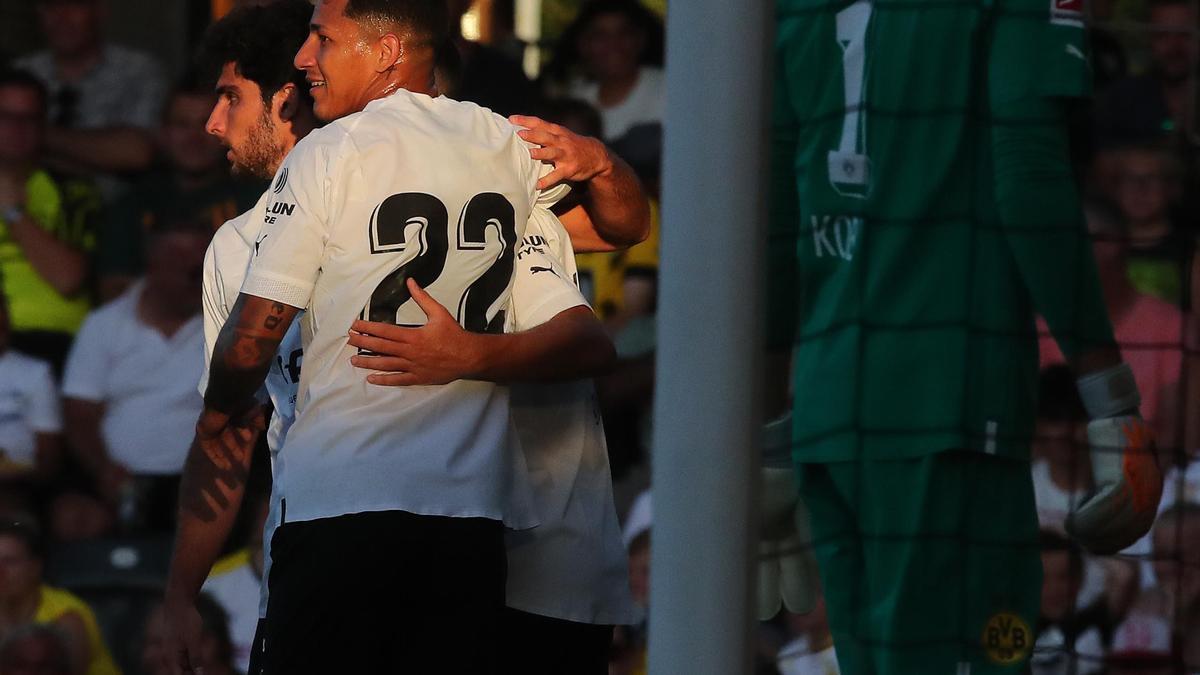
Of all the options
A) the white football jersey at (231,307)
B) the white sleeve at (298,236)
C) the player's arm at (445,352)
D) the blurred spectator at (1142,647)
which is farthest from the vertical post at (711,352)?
the blurred spectator at (1142,647)

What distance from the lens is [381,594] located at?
2623 mm

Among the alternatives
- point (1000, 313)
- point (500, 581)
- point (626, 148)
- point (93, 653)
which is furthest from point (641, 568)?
point (500, 581)

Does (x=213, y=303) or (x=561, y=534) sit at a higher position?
(x=213, y=303)

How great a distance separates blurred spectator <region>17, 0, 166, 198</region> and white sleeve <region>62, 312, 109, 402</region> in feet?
1.47

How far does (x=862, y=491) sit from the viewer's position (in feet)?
11.4

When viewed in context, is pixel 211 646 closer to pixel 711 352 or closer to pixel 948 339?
pixel 948 339

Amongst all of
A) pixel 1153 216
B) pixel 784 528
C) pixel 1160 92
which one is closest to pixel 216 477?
pixel 784 528

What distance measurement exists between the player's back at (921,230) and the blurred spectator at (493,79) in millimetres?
1631

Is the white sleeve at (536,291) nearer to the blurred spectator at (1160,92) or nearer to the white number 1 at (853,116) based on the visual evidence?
the white number 1 at (853,116)

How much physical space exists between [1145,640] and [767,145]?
2845 mm

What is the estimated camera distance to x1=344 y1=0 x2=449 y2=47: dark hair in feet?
9.35

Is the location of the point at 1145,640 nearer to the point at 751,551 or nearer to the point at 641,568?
the point at 641,568

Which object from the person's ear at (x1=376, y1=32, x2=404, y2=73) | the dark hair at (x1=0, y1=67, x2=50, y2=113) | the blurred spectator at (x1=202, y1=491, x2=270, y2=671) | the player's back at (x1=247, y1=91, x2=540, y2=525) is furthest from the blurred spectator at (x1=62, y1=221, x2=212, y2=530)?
the player's back at (x1=247, y1=91, x2=540, y2=525)

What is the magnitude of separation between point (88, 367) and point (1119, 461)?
Result: 10.1ft
